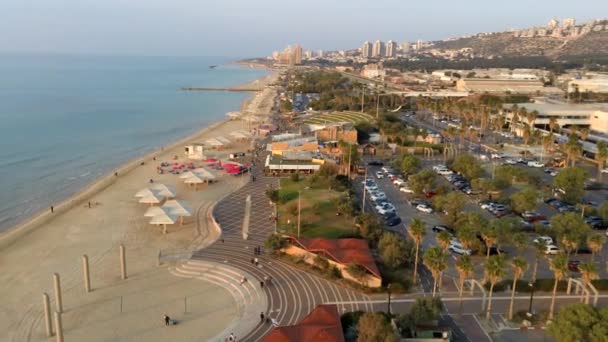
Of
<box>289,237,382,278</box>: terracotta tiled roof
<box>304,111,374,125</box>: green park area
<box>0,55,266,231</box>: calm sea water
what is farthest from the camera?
<box>304,111,374,125</box>: green park area

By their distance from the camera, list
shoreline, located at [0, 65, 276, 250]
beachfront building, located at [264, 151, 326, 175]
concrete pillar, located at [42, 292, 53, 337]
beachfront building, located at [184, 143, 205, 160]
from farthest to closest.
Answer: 1. beachfront building, located at [184, 143, 205, 160]
2. beachfront building, located at [264, 151, 326, 175]
3. shoreline, located at [0, 65, 276, 250]
4. concrete pillar, located at [42, 292, 53, 337]

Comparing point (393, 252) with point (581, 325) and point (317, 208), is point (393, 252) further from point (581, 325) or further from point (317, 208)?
point (581, 325)

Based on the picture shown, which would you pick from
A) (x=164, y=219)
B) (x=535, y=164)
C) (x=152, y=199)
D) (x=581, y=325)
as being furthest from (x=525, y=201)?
(x=152, y=199)

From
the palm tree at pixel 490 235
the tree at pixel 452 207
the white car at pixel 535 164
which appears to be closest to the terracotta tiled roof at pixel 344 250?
the palm tree at pixel 490 235

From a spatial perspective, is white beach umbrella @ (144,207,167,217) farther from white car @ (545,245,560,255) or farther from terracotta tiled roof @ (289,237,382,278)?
white car @ (545,245,560,255)

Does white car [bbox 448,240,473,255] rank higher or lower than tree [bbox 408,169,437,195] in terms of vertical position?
lower

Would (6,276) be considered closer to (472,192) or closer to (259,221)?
(259,221)

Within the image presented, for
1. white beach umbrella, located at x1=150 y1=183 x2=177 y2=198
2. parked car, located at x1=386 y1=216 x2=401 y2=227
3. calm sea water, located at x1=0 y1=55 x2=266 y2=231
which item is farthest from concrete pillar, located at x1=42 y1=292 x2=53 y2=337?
parked car, located at x1=386 y1=216 x2=401 y2=227
